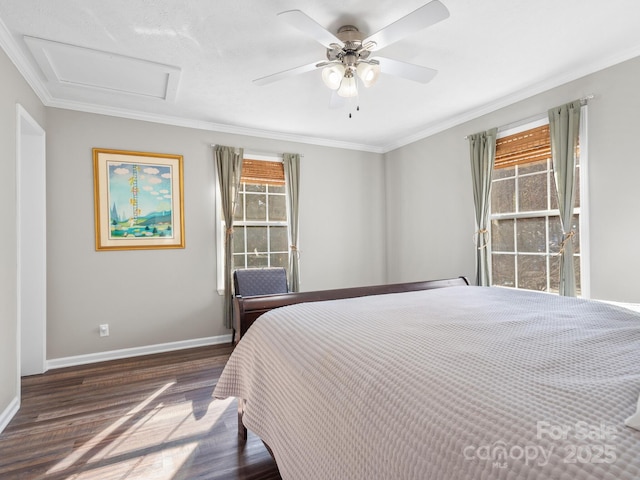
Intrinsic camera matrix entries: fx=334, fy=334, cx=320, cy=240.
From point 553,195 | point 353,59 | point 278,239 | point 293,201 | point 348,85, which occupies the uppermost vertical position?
point 353,59

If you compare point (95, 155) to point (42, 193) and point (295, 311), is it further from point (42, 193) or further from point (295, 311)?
point (295, 311)

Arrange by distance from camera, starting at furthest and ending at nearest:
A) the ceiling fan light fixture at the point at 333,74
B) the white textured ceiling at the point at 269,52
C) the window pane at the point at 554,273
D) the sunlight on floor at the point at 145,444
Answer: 1. the window pane at the point at 554,273
2. the ceiling fan light fixture at the point at 333,74
3. the white textured ceiling at the point at 269,52
4. the sunlight on floor at the point at 145,444

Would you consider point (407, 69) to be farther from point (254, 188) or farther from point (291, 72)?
point (254, 188)

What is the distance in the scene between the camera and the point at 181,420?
7.47 feet

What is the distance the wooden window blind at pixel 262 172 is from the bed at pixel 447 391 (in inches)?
108

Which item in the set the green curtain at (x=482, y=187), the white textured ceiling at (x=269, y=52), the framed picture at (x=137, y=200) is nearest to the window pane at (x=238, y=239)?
the framed picture at (x=137, y=200)

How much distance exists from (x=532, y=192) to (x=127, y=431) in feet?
12.5

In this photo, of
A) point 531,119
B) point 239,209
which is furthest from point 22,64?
point 531,119

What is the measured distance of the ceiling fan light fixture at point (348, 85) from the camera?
2281 millimetres

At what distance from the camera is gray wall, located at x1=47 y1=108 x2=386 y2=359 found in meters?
3.29

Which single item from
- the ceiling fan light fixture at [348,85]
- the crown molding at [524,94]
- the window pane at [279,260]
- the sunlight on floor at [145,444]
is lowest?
the sunlight on floor at [145,444]

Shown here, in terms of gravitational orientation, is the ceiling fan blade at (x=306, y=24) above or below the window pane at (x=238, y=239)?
above

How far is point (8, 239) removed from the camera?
231 centimetres

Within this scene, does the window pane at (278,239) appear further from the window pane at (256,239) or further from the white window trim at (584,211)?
the white window trim at (584,211)
